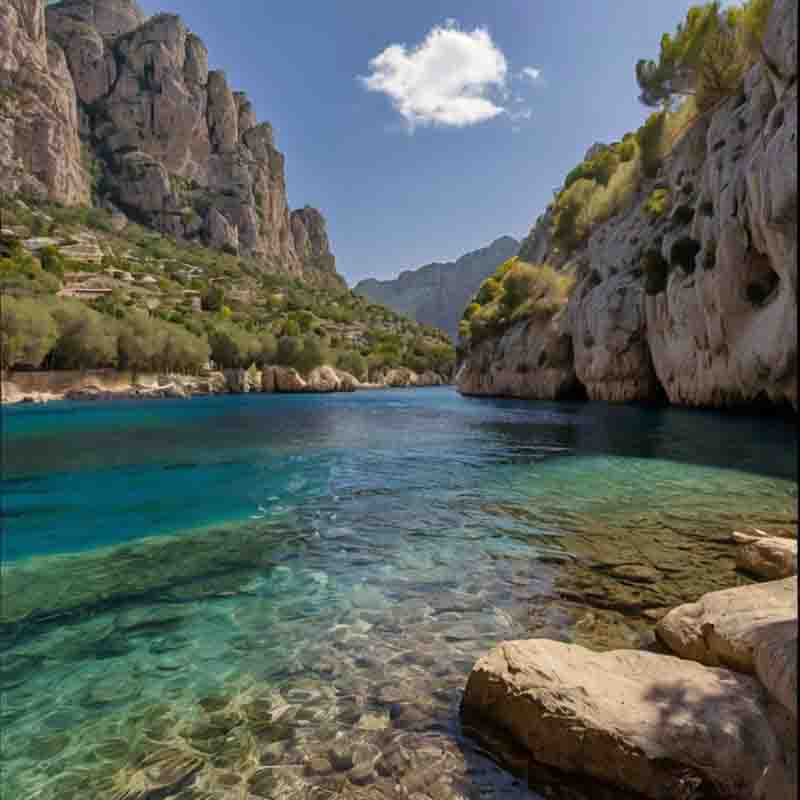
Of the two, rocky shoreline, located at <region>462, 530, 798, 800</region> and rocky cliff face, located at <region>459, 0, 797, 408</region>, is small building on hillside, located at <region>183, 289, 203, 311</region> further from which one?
rocky shoreline, located at <region>462, 530, 798, 800</region>

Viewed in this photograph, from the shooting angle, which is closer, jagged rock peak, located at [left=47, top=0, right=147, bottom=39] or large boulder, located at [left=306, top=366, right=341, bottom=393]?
large boulder, located at [left=306, top=366, right=341, bottom=393]

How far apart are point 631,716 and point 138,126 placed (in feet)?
504

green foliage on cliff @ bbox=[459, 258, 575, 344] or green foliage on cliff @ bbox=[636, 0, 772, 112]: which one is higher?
green foliage on cliff @ bbox=[636, 0, 772, 112]

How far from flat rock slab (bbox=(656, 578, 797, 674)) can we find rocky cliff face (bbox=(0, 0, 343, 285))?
407ft

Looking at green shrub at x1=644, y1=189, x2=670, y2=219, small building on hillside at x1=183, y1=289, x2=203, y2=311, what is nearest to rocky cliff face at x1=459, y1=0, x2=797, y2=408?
green shrub at x1=644, y1=189, x2=670, y2=219

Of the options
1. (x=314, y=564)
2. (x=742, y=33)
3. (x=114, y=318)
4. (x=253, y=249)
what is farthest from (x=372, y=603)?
(x=253, y=249)

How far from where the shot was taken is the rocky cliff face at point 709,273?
18531 millimetres

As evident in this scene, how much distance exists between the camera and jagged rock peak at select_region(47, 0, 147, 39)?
137m

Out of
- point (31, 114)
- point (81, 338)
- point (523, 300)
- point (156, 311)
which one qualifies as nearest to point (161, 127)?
point (31, 114)

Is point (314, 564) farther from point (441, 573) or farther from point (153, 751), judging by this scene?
point (153, 751)

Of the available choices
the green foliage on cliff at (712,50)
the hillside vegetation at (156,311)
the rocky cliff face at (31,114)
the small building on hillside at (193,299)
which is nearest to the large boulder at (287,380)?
the hillside vegetation at (156,311)

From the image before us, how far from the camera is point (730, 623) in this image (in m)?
4.34

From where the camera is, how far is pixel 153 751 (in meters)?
3.96

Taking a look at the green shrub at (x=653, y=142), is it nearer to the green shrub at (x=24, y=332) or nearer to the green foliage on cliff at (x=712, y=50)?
the green foliage on cliff at (x=712, y=50)
